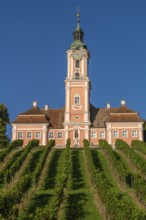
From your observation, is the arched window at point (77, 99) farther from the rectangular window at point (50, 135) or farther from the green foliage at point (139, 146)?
the green foliage at point (139, 146)

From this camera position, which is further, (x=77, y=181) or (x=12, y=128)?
(x=12, y=128)

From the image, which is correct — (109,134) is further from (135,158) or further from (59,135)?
(135,158)

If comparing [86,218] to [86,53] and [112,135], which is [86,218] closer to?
[112,135]

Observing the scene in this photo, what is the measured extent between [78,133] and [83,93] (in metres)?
7.91

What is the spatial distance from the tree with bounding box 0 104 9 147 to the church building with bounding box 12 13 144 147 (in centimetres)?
201

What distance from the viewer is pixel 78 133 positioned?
74.2 m

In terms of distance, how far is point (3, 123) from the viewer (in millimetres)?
74375

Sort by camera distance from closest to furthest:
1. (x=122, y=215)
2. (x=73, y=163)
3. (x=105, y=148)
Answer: (x=122, y=215)
(x=73, y=163)
(x=105, y=148)

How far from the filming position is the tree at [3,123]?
71.1 meters

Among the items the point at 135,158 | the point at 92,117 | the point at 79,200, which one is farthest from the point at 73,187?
the point at 92,117

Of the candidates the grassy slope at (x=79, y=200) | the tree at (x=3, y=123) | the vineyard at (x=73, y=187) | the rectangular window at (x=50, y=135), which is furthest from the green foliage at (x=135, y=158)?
the tree at (x=3, y=123)

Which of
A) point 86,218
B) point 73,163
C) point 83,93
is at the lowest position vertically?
point 86,218

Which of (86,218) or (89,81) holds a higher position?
(89,81)

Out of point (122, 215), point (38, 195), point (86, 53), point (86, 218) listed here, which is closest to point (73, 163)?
point (38, 195)
